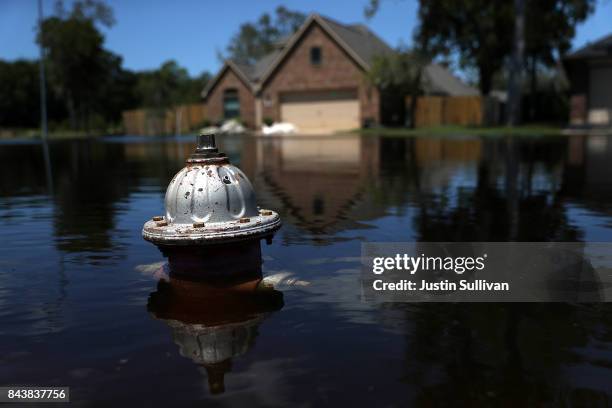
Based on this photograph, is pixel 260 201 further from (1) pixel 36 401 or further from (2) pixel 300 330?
(1) pixel 36 401

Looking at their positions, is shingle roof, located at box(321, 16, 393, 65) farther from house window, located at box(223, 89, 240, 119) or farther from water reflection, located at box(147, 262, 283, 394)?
water reflection, located at box(147, 262, 283, 394)

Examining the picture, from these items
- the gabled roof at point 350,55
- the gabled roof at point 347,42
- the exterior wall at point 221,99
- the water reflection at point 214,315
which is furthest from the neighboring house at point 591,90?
the water reflection at point 214,315

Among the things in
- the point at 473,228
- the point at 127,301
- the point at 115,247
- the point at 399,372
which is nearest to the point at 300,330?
the point at 399,372

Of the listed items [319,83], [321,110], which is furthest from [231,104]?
[319,83]

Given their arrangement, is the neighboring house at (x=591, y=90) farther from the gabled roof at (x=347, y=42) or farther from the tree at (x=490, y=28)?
the gabled roof at (x=347, y=42)

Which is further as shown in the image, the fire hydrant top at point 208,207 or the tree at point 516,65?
the tree at point 516,65

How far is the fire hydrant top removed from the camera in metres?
4.48

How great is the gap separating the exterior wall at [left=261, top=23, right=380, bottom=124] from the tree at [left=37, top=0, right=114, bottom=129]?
23620 millimetres

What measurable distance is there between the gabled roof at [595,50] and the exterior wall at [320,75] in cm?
1231

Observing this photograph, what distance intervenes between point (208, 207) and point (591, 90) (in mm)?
35822

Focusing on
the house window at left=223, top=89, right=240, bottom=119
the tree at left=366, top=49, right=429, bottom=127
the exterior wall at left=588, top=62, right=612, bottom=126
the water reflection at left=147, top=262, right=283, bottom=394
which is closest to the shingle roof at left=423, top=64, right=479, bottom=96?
the tree at left=366, top=49, right=429, bottom=127

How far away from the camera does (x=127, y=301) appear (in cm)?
464

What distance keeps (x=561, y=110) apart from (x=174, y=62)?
5389 cm

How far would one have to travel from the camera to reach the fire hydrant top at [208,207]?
4480 mm
